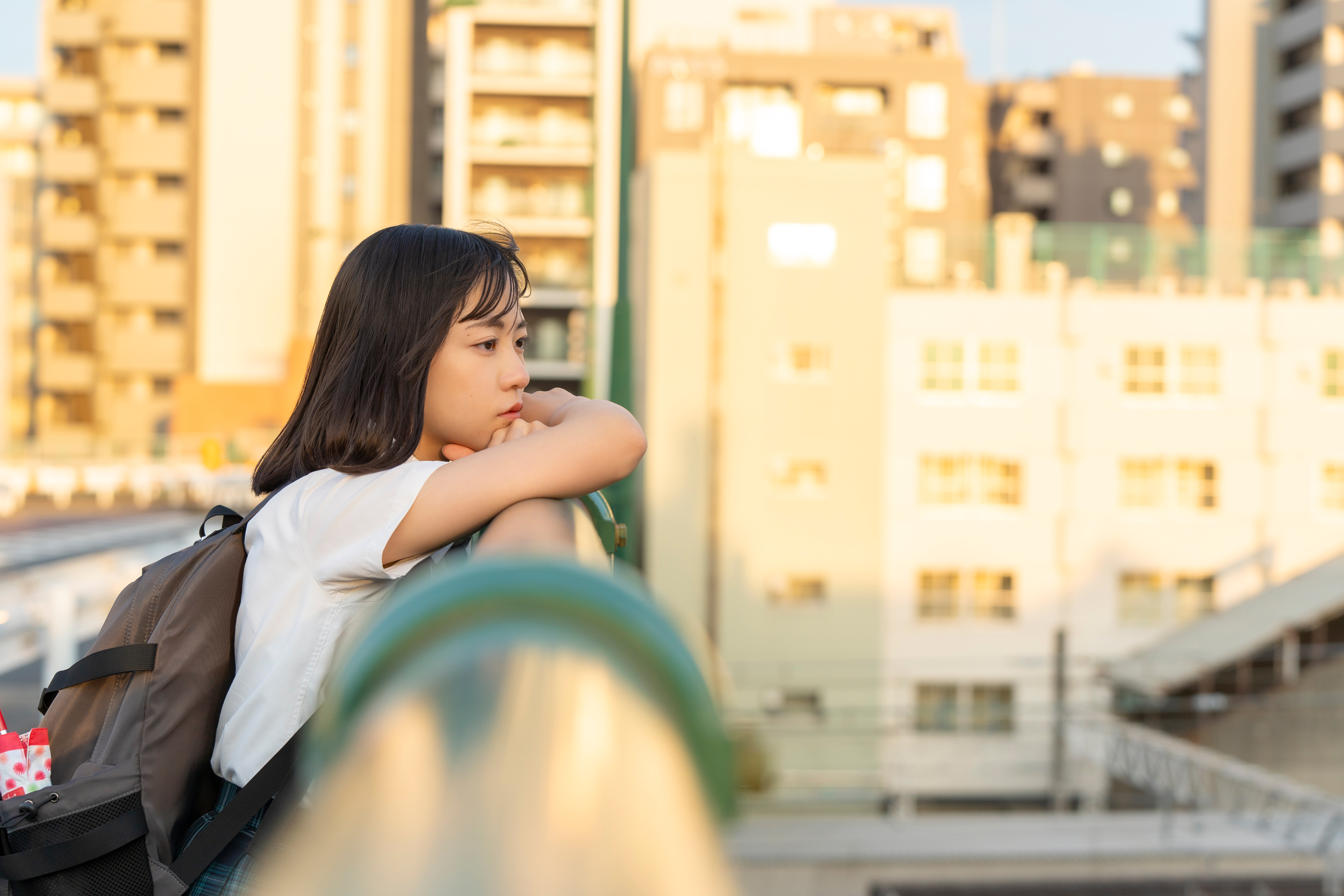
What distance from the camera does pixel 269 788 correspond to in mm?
1038

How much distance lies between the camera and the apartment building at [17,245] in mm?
32375

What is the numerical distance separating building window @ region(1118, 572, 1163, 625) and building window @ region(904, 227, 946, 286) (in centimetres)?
715

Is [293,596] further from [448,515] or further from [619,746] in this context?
[619,746]

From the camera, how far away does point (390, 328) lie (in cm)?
118

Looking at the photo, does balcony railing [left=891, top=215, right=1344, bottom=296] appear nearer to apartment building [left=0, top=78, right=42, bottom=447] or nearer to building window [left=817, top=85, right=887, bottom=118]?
building window [left=817, top=85, right=887, bottom=118]

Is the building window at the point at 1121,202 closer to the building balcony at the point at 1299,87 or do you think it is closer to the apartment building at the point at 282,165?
the building balcony at the point at 1299,87

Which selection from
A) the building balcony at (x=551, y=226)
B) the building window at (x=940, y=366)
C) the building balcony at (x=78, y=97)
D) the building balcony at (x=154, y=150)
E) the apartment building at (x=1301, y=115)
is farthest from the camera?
the apartment building at (x=1301, y=115)

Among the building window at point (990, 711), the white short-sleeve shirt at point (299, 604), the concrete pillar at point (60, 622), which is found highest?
the white short-sleeve shirt at point (299, 604)

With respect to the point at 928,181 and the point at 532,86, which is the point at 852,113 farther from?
the point at 532,86

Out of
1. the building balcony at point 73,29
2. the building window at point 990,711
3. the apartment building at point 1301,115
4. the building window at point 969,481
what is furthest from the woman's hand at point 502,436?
the apartment building at point 1301,115

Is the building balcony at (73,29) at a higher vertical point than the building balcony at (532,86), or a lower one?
higher

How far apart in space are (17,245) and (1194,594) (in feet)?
112

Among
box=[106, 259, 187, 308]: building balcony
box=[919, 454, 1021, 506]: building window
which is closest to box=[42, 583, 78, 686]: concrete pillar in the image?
box=[919, 454, 1021, 506]: building window

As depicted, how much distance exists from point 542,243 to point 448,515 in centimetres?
2839
